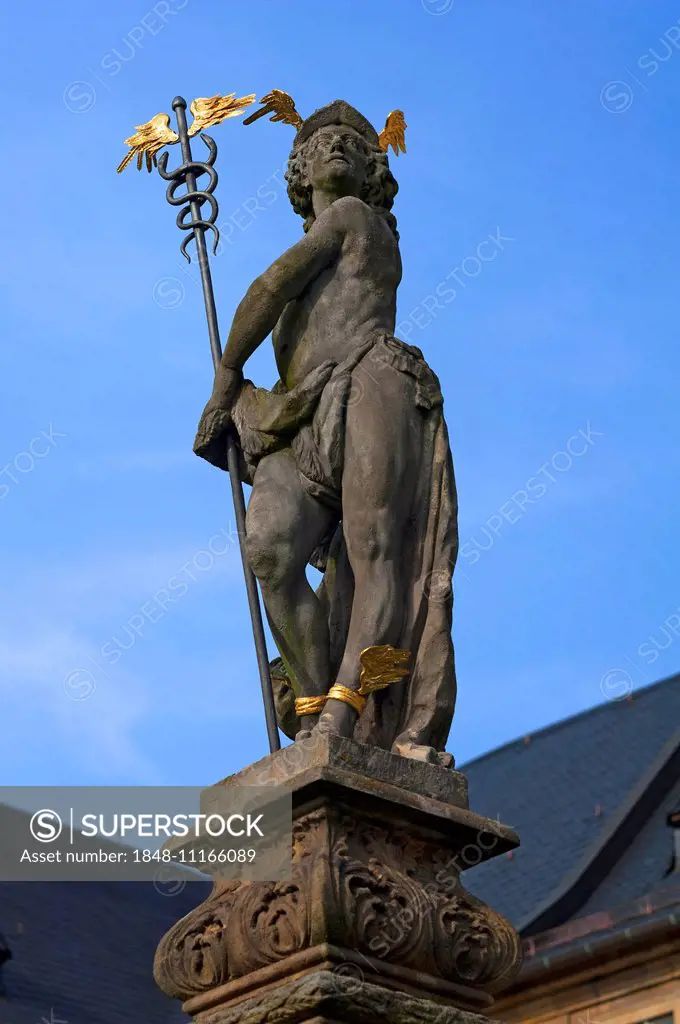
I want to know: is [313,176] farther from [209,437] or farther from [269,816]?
[269,816]

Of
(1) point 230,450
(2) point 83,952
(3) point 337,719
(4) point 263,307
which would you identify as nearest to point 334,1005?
(3) point 337,719

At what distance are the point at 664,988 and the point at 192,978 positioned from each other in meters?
→ 14.9

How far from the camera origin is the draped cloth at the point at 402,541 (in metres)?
7.29

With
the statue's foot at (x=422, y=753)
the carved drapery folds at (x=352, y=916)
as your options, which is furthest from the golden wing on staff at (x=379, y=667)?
the carved drapery folds at (x=352, y=916)

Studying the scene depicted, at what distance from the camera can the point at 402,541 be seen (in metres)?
7.49

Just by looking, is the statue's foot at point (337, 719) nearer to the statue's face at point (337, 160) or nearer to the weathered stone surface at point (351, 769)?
the weathered stone surface at point (351, 769)

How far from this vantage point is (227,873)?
695 cm

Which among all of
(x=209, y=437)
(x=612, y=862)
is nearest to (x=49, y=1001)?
(x=612, y=862)

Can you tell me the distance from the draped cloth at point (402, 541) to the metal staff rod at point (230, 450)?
9cm

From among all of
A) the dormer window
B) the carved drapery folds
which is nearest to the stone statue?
the carved drapery folds

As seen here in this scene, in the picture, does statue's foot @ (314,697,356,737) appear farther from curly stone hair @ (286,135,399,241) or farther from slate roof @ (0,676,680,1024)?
slate roof @ (0,676,680,1024)

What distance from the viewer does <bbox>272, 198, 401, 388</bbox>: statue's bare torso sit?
25.7 ft

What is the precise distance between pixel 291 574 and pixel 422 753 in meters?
0.88

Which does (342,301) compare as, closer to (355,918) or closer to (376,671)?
(376,671)
